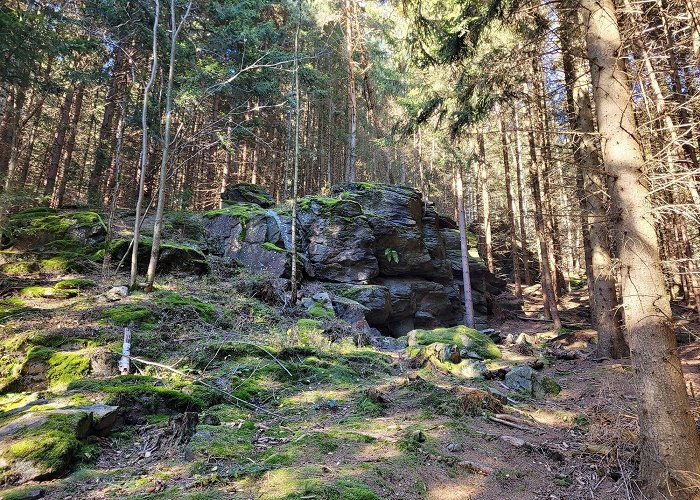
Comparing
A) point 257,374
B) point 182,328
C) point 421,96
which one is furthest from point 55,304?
point 421,96

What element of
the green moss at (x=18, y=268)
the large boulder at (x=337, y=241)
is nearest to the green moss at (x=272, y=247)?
the large boulder at (x=337, y=241)

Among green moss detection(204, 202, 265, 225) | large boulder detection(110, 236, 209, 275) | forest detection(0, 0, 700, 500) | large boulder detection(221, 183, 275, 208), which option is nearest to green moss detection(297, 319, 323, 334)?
forest detection(0, 0, 700, 500)

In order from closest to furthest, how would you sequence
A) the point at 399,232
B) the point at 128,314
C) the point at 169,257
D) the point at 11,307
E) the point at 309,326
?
the point at 11,307
the point at 128,314
the point at 309,326
the point at 169,257
the point at 399,232

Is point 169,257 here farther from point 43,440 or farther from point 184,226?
point 43,440

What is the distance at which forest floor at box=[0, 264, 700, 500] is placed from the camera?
11.3ft

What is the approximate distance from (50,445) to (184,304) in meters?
5.94

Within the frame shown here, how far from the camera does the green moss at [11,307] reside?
23.3 feet

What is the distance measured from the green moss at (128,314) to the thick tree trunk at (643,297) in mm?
8323

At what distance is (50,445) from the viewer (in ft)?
11.2

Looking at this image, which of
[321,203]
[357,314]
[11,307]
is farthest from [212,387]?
[321,203]

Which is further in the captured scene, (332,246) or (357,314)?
(332,246)

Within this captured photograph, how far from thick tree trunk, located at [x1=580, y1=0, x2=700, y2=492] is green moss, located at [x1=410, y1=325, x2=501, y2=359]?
278 inches

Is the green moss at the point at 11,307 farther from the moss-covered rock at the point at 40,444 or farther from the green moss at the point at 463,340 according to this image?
the green moss at the point at 463,340

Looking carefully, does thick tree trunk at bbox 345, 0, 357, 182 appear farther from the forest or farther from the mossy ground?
the mossy ground
